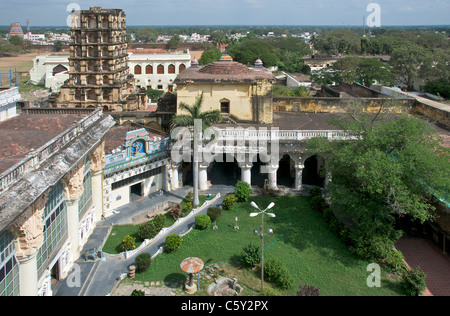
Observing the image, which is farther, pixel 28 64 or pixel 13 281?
pixel 28 64

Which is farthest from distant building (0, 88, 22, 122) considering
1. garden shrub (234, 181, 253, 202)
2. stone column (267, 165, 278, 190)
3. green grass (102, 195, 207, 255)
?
stone column (267, 165, 278, 190)

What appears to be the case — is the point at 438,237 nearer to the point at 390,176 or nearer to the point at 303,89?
the point at 390,176

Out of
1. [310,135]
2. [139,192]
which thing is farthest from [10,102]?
[310,135]

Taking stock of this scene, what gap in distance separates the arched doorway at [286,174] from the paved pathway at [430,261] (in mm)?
9304

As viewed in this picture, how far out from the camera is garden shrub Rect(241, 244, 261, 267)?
824 inches

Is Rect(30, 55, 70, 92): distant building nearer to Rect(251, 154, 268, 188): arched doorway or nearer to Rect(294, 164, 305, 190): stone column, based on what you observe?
Rect(251, 154, 268, 188): arched doorway

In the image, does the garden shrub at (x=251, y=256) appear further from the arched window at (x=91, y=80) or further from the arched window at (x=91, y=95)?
the arched window at (x=91, y=80)

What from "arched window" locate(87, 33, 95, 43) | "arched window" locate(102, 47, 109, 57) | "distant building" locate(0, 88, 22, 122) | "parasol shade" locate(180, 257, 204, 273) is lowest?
"parasol shade" locate(180, 257, 204, 273)

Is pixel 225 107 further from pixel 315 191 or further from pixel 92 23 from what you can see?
pixel 92 23

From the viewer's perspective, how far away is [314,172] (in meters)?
33.7

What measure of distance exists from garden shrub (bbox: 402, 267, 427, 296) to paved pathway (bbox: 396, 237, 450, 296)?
53 centimetres

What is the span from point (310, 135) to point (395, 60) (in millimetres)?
50485

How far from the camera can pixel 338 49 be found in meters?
131

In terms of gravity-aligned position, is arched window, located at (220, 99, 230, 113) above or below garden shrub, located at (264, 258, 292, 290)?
above
